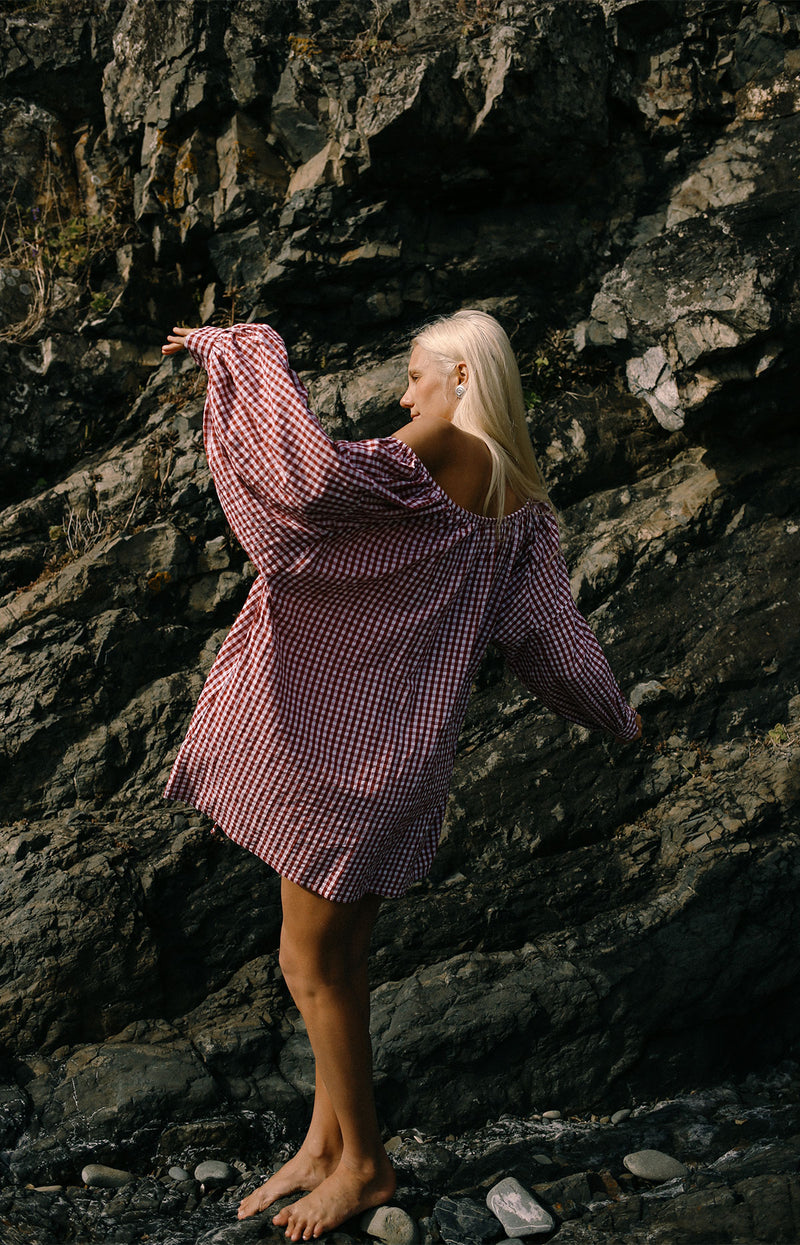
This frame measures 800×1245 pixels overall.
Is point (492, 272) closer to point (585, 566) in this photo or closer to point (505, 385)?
point (585, 566)

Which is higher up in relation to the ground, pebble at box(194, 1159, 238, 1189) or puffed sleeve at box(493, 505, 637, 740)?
puffed sleeve at box(493, 505, 637, 740)

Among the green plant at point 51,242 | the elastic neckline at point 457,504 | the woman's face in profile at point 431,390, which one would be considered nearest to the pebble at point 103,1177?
the elastic neckline at point 457,504

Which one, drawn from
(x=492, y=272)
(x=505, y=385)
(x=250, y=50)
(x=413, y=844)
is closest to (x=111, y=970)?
(x=413, y=844)

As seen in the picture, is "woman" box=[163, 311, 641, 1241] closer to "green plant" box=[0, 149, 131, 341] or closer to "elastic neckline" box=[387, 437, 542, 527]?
"elastic neckline" box=[387, 437, 542, 527]

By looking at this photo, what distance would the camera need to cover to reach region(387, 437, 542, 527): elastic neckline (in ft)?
8.66

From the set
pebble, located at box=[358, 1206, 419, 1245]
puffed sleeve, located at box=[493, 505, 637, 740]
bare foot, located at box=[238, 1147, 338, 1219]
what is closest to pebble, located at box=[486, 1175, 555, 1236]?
pebble, located at box=[358, 1206, 419, 1245]

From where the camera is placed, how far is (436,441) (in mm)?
2729

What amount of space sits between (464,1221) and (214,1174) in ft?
2.86

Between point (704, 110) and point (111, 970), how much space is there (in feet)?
17.0

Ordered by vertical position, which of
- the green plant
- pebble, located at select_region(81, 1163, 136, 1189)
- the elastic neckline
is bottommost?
pebble, located at select_region(81, 1163, 136, 1189)

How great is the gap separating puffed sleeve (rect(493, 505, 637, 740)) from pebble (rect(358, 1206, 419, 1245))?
5.37 ft

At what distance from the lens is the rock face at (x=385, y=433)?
12.2 feet

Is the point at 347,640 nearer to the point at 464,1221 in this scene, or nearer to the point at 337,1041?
the point at 337,1041

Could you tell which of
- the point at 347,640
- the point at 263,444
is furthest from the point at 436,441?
the point at 347,640
